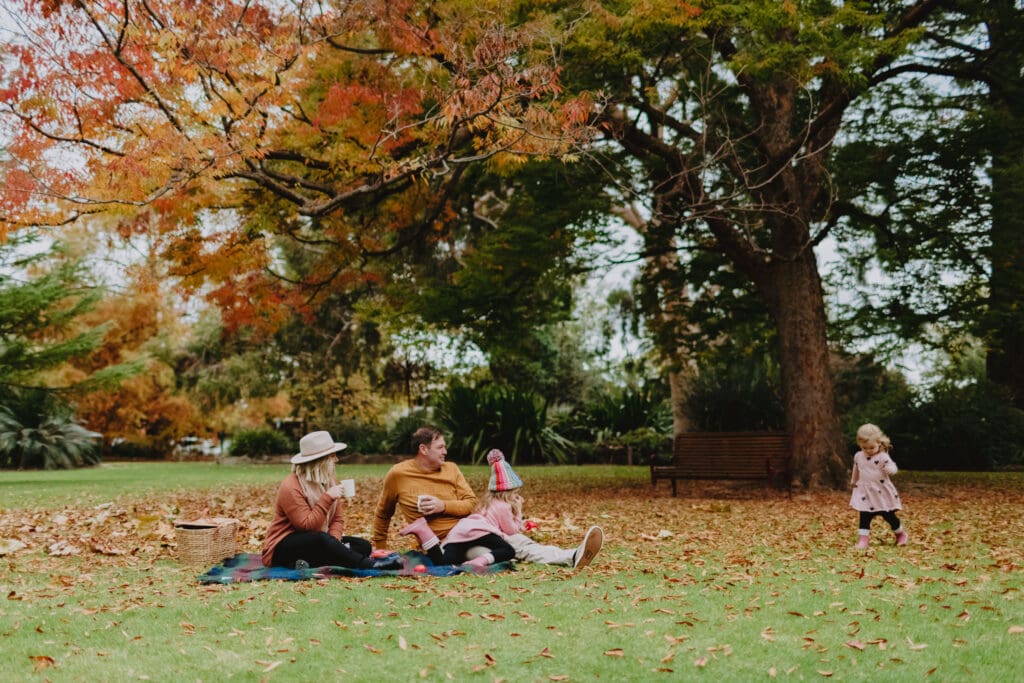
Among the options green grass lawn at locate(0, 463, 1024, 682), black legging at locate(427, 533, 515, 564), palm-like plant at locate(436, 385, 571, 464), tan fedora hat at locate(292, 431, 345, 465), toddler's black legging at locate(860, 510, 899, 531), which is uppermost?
palm-like plant at locate(436, 385, 571, 464)

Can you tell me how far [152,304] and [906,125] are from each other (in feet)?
83.1

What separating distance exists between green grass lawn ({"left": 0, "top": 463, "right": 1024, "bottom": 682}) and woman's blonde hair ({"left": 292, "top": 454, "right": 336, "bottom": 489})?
76 centimetres

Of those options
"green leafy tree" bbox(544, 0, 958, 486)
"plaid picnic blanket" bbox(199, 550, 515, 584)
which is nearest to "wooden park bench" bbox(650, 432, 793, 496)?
"green leafy tree" bbox(544, 0, 958, 486)

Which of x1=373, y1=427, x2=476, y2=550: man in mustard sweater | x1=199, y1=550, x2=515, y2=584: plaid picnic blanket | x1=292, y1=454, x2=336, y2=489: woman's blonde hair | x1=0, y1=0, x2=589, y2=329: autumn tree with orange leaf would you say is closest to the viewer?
x1=199, y1=550, x2=515, y2=584: plaid picnic blanket

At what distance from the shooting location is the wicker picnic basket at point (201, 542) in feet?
21.2

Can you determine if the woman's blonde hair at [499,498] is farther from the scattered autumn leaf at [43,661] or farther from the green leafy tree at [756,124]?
the green leafy tree at [756,124]

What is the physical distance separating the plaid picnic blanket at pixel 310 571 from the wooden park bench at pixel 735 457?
6.38m

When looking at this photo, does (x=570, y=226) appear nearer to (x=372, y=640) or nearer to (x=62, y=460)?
(x=372, y=640)

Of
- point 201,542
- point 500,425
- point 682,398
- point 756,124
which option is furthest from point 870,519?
point 500,425

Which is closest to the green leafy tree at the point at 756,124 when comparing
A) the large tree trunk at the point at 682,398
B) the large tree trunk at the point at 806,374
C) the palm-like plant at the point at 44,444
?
the large tree trunk at the point at 806,374

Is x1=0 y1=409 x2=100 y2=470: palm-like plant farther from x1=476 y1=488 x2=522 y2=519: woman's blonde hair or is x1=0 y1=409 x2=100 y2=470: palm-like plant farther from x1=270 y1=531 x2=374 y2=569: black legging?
x1=476 y1=488 x2=522 y2=519: woman's blonde hair

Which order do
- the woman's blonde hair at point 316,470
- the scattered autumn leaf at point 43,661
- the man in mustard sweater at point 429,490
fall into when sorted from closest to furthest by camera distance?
the scattered autumn leaf at point 43,661 < the woman's blonde hair at point 316,470 < the man in mustard sweater at point 429,490

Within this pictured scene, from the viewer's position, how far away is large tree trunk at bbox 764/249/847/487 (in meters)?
12.5

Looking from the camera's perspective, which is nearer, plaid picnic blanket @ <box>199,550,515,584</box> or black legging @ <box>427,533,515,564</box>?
→ plaid picnic blanket @ <box>199,550,515,584</box>
